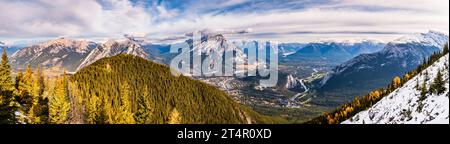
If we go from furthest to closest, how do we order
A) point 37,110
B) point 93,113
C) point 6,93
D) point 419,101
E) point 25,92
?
point 93,113, point 25,92, point 37,110, point 419,101, point 6,93

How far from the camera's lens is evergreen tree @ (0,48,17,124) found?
64.5 metres

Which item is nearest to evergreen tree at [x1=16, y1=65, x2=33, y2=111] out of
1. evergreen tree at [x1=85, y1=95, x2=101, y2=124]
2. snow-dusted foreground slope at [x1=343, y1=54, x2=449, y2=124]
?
evergreen tree at [x1=85, y1=95, x2=101, y2=124]

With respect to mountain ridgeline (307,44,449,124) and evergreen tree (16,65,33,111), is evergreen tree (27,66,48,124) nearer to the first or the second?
evergreen tree (16,65,33,111)

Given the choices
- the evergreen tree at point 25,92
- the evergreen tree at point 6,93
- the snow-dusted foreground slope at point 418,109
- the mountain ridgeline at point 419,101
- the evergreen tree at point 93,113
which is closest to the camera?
the snow-dusted foreground slope at point 418,109

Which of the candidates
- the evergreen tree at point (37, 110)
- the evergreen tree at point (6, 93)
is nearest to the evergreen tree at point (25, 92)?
the evergreen tree at point (37, 110)

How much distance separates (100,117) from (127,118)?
24.5 feet

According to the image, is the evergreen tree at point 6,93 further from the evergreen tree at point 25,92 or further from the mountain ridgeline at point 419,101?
the mountain ridgeline at point 419,101

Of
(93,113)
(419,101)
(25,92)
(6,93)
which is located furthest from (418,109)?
(25,92)

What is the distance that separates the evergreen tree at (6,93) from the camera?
64500mm

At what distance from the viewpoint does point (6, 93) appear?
6619cm

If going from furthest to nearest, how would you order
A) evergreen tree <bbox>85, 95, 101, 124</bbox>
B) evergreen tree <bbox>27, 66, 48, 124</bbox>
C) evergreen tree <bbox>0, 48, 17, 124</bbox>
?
evergreen tree <bbox>85, 95, 101, 124</bbox> < evergreen tree <bbox>27, 66, 48, 124</bbox> < evergreen tree <bbox>0, 48, 17, 124</bbox>

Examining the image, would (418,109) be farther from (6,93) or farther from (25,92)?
(25,92)
